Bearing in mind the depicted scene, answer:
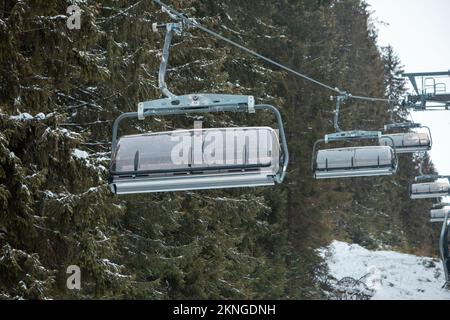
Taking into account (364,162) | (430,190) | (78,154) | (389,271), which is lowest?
(389,271)

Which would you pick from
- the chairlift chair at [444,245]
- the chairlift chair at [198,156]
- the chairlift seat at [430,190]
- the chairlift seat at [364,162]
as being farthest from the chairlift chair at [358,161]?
the chairlift seat at [430,190]

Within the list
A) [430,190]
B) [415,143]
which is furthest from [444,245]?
[415,143]

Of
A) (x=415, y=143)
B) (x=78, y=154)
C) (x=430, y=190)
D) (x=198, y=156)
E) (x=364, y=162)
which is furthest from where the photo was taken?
(x=430, y=190)

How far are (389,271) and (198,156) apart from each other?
1175 inches

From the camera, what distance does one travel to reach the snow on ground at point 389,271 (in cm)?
3550

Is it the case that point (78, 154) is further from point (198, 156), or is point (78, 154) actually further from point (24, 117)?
point (198, 156)

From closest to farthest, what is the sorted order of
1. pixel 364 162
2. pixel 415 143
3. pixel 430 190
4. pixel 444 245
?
pixel 364 162, pixel 415 143, pixel 444 245, pixel 430 190

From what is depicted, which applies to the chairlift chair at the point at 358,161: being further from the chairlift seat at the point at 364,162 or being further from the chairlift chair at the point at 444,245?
the chairlift chair at the point at 444,245

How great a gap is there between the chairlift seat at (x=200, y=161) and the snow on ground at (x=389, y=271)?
976 inches

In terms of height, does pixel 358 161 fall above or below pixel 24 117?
below

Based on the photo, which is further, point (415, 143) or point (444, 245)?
point (444, 245)

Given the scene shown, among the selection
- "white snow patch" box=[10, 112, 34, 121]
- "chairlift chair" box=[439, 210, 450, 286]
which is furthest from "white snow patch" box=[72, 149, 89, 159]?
"chairlift chair" box=[439, 210, 450, 286]

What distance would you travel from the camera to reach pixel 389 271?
38531mm

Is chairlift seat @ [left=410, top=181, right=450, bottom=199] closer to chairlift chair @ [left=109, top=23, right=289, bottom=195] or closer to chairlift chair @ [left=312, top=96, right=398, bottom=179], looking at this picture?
chairlift chair @ [left=312, top=96, right=398, bottom=179]
